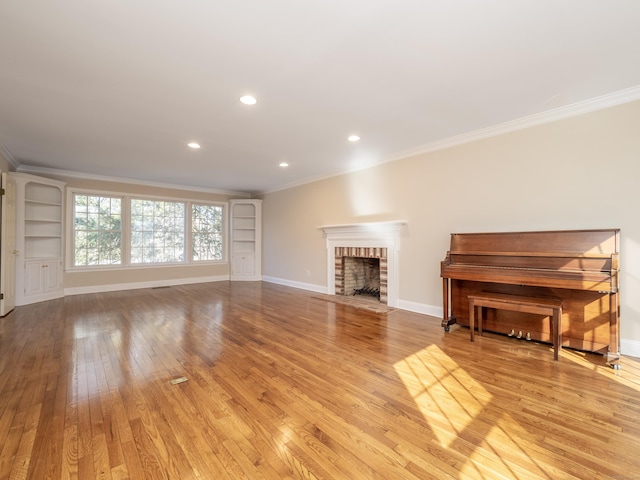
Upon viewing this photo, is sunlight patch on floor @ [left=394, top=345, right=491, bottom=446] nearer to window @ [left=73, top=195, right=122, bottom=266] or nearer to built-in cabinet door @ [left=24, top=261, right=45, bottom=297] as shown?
built-in cabinet door @ [left=24, top=261, right=45, bottom=297]

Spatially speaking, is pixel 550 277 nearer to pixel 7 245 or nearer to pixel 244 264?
pixel 244 264

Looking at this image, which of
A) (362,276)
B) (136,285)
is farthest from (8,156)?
(362,276)

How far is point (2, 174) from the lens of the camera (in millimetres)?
4215

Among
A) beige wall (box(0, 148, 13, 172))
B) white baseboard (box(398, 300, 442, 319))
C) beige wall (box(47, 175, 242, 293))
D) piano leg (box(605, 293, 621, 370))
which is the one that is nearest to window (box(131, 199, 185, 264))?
beige wall (box(47, 175, 242, 293))

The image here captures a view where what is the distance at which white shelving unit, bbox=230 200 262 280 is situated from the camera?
312 inches

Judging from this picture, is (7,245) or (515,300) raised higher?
(7,245)

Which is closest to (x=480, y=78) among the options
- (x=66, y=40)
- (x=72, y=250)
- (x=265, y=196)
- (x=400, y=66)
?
(x=400, y=66)

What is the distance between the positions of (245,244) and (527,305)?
6.62m

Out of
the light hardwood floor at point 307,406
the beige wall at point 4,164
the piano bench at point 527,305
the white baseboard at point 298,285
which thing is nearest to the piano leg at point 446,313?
the light hardwood floor at point 307,406

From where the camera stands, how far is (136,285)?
6.63 metres

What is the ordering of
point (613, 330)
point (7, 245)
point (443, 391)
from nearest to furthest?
point (443, 391) → point (613, 330) → point (7, 245)

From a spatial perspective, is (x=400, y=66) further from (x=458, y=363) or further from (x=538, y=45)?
(x=458, y=363)

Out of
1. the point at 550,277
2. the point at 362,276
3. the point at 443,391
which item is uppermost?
the point at 550,277

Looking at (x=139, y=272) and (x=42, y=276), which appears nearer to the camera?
(x=42, y=276)
